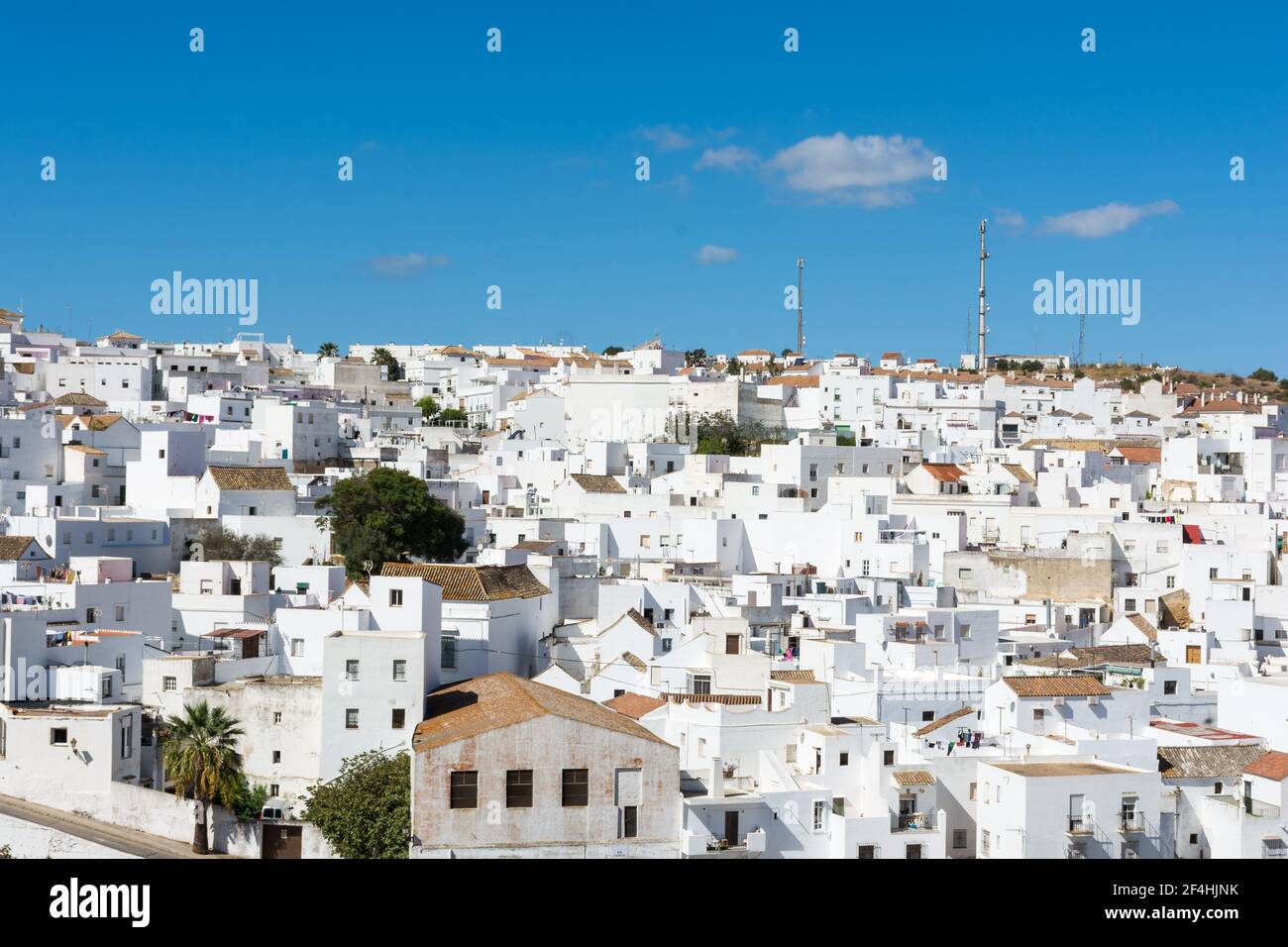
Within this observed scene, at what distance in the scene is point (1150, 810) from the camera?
513 inches

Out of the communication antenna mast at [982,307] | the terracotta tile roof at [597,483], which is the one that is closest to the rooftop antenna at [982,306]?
the communication antenna mast at [982,307]

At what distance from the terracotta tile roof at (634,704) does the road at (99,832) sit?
177 inches

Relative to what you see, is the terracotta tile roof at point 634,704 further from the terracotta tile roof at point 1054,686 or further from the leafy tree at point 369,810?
the terracotta tile roof at point 1054,686

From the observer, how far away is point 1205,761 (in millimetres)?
14516

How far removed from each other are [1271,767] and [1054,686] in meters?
2.33

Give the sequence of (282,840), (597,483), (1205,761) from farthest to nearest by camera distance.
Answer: (597,483) < (1205,761) < (282,840)

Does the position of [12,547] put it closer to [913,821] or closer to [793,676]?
[793,676]

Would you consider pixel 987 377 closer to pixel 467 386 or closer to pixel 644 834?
pixel 467 386

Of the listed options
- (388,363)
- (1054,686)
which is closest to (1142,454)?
(1054,686)

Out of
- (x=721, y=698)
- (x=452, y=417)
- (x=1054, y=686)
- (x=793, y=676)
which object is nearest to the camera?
(x=1054, y=686)

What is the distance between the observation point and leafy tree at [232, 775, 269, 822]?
14.0 m

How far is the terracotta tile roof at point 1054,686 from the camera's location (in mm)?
15453

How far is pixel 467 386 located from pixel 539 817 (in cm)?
3966
